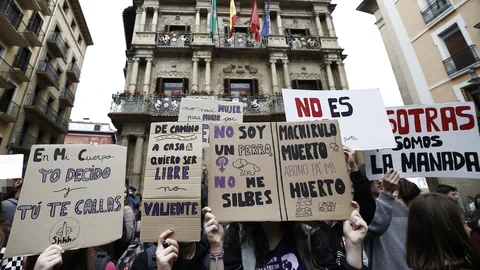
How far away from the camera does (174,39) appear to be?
14078 millimetres

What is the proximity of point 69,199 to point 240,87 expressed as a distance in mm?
→ 12663

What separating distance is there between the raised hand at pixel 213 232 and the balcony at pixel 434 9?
50.2 ft

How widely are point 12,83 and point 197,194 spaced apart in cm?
1963

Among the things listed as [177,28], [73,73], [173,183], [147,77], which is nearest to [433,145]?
[173,183]

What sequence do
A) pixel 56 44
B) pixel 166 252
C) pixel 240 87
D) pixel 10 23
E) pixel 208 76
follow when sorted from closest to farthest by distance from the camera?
pixel 166 252 < pixel 208 76 < pixel 10 23 < pixel 240 87 < pixel 56 44

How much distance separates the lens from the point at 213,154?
2.11 meters

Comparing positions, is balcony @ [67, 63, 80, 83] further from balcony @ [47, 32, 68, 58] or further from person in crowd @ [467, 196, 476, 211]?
person in crowd @ [467, 196, 476, 211]

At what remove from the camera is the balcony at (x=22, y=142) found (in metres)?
15.2

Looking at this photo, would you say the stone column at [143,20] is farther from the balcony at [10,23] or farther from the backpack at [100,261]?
the backpack at [100,261]

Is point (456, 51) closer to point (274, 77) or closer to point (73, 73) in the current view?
point (274, 77)

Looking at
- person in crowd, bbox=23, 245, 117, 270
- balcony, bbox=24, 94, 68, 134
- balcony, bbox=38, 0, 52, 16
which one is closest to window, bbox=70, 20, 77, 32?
balcony, bbox=38, 0, 52, 16

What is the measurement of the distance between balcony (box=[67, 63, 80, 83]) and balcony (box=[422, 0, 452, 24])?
27.6 metres

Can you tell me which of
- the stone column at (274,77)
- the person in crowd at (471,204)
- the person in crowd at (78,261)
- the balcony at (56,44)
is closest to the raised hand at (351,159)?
the person in crowd at (78,261)

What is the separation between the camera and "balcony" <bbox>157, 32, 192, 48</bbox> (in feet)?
45.5
